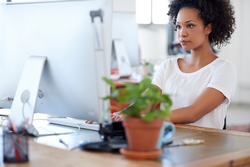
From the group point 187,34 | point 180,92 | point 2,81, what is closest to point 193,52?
point 187,34

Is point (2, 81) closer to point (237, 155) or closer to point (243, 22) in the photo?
point (237, 155)

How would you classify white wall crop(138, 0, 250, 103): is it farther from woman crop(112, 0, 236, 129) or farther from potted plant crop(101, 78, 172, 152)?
potted plant crop(101, 78, 172, 152)

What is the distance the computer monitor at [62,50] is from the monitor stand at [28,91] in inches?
0.6

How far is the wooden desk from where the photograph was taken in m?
0.80

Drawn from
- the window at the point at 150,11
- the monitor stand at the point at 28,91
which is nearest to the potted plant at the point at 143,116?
the monitor stand at the point at 28,91

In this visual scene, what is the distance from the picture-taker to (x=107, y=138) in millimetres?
1023

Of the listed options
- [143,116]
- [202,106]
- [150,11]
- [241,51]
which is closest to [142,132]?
[143,116]

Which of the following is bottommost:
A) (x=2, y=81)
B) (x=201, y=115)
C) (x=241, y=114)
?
Result: (x=241, y=114)

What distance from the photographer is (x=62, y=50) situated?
1114 mm

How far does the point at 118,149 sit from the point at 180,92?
888 mm

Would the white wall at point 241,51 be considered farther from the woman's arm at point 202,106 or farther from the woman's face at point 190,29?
the woman's arm at point 202,106

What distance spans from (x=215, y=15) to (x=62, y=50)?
100cm

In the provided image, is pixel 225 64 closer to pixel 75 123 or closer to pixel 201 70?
pixel 201 70

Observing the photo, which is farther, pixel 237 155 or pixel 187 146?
pixel 187 146
